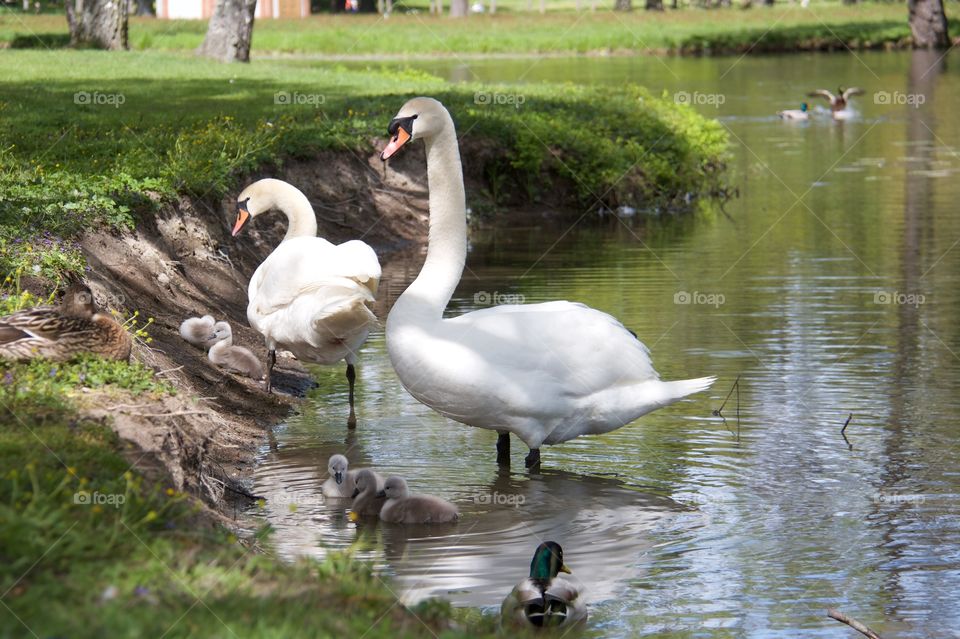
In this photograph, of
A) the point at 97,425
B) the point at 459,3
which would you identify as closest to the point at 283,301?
the point at 97,425

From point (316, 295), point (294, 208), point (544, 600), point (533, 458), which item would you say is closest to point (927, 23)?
point (294, 208)

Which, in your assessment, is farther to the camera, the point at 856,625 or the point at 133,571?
the point at 856,625

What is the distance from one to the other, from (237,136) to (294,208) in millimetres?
4308

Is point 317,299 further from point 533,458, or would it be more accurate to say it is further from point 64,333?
point 64,333

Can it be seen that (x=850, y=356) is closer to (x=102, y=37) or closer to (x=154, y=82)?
(x=154, y=82)

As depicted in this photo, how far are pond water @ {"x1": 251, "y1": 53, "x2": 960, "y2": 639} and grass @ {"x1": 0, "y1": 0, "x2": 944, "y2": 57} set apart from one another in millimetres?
29026

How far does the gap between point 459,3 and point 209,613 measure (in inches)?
2342

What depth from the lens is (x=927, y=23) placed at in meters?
51.1

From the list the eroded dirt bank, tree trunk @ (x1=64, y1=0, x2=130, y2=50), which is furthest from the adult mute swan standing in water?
tree trunk @ (x1=64, y1=0, x2=130, y2=50)

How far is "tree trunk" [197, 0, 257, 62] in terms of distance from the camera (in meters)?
29.0

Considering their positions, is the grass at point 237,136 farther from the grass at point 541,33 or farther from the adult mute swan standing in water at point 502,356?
the grass at point 541,33

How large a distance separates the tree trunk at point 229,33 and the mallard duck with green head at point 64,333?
2259 cm

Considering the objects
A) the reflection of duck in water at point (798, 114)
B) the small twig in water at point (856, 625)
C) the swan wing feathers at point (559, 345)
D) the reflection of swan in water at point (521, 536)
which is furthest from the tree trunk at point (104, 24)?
the small twig in water at point (856, 625)

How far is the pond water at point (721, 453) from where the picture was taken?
6562 mm
